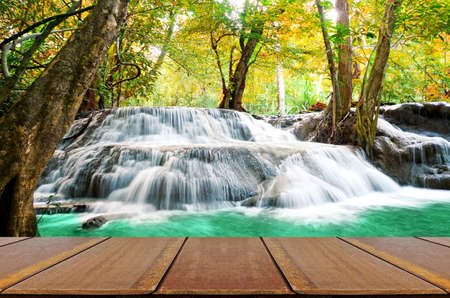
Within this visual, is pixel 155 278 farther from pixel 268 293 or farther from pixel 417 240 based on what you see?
pixel 417 240

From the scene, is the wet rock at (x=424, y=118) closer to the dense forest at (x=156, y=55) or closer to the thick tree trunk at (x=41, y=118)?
the dense forest at (x=156, y=55)

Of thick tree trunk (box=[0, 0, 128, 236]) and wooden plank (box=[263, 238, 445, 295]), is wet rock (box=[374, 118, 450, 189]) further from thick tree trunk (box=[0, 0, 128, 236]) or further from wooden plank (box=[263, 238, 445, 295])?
thick tree trunk (box=[0, 0, 128, 236])

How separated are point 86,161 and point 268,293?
4792 mm

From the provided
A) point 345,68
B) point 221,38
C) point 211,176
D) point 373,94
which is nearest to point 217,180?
point 211,176

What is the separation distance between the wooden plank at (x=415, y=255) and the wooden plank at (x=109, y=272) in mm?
880

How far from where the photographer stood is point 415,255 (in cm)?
107

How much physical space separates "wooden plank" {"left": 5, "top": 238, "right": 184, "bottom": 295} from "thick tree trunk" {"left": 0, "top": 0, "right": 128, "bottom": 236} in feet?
3.83

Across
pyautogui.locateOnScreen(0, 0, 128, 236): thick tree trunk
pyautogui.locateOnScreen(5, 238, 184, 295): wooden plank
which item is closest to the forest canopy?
pyautogui.locateOnScreen(0, 0, 128, 236): thick tree trunk

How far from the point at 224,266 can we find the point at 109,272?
402 mm

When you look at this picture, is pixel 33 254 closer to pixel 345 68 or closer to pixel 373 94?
pixel 373 94

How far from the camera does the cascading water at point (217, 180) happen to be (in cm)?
396

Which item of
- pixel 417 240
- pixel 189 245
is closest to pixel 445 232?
pixel 417 240

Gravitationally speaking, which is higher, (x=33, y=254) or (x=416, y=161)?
(x=416, y=161)

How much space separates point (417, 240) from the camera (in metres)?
1.27
